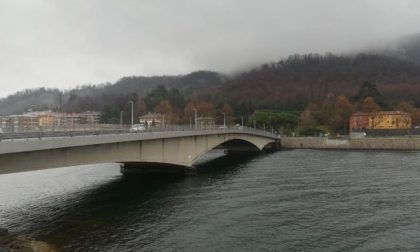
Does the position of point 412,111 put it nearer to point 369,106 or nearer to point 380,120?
point 380,120

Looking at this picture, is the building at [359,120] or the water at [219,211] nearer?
the water at [219,211]

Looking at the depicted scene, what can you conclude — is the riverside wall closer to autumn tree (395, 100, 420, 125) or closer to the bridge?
autumn tree (395, 100, 420, 125)

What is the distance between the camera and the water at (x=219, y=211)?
91.1 ft

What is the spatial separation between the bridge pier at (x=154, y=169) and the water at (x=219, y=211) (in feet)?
7.49

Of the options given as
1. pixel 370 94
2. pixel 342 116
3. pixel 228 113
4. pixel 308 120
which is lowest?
pixel 308 120

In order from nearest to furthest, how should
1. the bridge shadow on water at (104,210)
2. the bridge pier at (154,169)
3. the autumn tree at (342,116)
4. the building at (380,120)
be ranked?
the bridge shadow on water at (104,210) < the bridge pier at (154,169) < the building at (380,120) < the autumn tree at (342,116)

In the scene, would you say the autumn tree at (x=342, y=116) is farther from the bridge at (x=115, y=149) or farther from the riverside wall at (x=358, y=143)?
the bridge at (x=115, y=149)

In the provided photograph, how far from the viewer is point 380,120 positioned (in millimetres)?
136125

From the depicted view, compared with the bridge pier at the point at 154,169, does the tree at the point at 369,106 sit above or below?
above

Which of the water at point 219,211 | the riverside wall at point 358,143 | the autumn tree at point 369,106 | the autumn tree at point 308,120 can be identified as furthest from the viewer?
the autumn tree at point 308,120

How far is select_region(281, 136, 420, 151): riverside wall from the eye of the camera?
104 meters

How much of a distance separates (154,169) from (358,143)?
70474mm

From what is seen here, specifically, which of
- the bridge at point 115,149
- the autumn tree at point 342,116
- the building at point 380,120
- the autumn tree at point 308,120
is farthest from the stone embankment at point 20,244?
the autumn tree at point 342,116

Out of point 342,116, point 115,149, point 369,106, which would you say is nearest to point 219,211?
point 115,149
